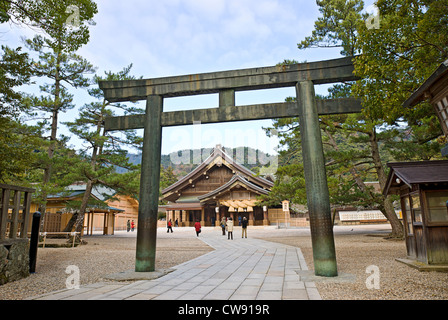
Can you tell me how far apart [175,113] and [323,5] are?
430 inches

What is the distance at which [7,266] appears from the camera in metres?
5.59

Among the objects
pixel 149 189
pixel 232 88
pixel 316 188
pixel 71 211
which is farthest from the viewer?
pixel 71 211

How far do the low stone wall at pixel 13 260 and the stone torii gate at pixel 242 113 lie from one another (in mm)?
2362

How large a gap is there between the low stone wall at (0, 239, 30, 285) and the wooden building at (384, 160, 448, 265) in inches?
333

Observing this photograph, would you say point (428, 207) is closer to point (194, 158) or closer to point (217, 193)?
point (217, 193)

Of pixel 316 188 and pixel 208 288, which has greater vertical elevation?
pixel 316 188

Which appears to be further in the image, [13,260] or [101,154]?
[101,154]

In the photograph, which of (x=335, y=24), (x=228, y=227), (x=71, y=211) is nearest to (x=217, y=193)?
(x=228, y=227)

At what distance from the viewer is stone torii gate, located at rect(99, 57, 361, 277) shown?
5594 millimetres

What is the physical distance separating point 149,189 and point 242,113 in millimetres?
2594

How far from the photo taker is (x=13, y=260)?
5801 mm

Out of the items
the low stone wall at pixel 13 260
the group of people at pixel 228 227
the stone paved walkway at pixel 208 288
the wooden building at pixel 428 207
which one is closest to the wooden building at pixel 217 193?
the group of people at pixel 228 227
